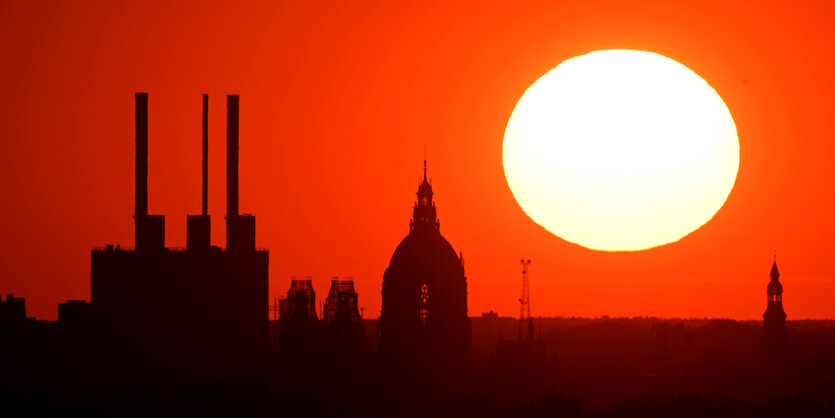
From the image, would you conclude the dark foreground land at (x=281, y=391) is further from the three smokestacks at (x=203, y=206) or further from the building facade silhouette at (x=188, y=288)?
the three smokestacks at (x=203, y=206)

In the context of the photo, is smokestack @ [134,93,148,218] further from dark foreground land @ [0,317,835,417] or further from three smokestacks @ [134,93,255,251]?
dark foreground land @ [0,317,835,417]

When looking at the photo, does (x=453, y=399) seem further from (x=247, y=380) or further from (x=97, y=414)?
(x=97, y=414)

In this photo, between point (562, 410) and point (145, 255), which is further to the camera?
point (145, 255)

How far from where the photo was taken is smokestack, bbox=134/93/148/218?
627ft

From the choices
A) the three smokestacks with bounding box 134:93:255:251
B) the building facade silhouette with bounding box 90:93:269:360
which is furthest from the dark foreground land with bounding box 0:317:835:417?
the three smokestacks with bounding box 134:93:255:251

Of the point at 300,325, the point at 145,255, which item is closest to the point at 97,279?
the point at 145,255

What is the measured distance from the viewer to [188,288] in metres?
196

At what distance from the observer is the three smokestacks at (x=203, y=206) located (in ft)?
627

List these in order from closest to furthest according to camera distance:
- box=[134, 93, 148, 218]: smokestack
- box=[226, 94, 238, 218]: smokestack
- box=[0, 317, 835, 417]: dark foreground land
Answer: box=[0, 317, 835, 417]: dark foreground land → box=[134, 93, 148, 218]: smokestack → box=[226, 94, 238, 218]: smokestack

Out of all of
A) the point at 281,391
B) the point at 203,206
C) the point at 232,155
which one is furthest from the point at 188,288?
the point at 281,391

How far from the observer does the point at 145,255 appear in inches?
7623

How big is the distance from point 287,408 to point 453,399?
22.4 meters

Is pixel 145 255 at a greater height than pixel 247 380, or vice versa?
pixel 145 255

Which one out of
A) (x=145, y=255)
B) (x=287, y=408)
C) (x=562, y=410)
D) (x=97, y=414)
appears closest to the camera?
(x=97, y=414)
